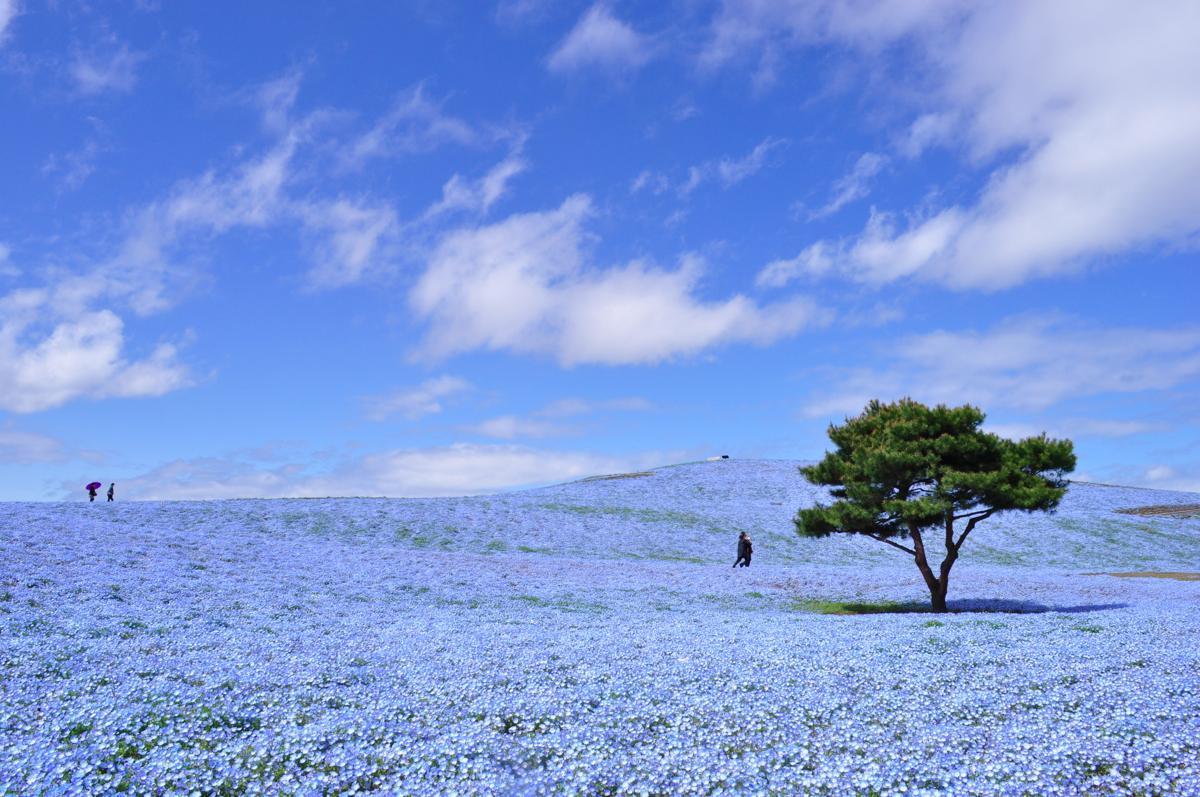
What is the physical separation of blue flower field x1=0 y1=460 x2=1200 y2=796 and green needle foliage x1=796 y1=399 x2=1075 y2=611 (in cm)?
345

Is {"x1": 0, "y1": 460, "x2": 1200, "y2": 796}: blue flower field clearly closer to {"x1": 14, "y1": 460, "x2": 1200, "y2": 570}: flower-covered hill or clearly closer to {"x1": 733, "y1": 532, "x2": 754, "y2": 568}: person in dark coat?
{"x1": 733, "y1": 532, "x2": 754, "y2": 568}: person in dark coat

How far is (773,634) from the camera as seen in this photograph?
59.6ft

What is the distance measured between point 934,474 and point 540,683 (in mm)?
17951

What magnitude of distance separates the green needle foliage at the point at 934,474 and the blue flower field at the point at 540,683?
3451mm

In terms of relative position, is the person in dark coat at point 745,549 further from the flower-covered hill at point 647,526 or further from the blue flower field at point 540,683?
the blue flower field at point 540,683

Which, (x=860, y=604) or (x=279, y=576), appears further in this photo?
(x=860, y=604)

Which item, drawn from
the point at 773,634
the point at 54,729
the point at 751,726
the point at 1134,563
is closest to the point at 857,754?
the point at 751,726

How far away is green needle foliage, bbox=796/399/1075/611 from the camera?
81.1 ft

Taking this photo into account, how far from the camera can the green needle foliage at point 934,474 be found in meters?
24.7

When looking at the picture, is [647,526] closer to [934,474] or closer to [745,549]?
[745,549]

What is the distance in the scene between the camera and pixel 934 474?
25469 mm

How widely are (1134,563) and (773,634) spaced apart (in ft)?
135

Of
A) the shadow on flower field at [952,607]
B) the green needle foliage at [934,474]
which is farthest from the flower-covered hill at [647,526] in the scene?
the green needle foliage at [934,474]

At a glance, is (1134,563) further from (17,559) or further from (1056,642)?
(17,559)
